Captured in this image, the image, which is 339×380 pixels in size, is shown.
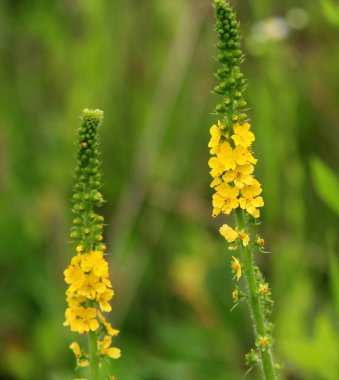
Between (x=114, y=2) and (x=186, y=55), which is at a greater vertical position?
(x=114, y=2)

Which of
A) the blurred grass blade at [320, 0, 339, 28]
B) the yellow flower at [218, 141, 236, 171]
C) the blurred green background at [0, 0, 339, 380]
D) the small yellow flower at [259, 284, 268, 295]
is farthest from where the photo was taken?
the blurred green background at [0, 0, 339, 380]

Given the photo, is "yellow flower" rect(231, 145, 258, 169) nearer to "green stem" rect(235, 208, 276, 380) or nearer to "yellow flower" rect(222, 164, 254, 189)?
"yellow flower" rect(222, 164, 254, 189)

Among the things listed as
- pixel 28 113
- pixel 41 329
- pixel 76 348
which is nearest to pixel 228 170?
pixel 76 348

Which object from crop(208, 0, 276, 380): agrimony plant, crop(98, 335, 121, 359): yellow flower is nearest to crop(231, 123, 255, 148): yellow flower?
crop(208, 0, 276, 380): agrimony plant

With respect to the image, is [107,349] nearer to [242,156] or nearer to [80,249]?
[80,249]

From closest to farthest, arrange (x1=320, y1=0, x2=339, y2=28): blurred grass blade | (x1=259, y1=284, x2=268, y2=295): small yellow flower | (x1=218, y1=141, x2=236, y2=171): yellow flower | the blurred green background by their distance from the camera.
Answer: (x1=218, y1=141, x2=236, y2=171): yellow flower < (x1=259, y1=284, x2=268, y2=295): small yellow flower < (x1=320, y1=0, x2=339, y2=28): blurred grass blade < the blurred green background

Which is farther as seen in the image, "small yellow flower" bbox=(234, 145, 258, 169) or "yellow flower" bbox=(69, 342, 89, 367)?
"yellow flower" bbox=(69, 342, 89, 367)

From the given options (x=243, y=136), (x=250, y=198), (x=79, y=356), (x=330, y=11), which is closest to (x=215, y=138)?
(x=243, y=136)

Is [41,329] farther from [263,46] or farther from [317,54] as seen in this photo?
[317,54]
